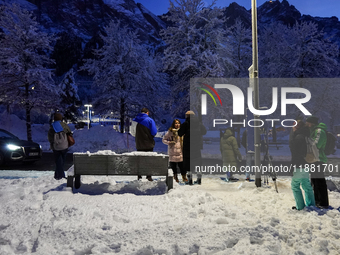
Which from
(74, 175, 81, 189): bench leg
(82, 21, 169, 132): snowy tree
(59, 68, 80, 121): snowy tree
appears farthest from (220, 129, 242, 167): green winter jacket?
(59, 68, 80, 121): snowy tree

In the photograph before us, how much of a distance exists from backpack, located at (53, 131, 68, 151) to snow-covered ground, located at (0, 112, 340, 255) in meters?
1.43

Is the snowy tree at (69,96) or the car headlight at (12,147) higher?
the snowy tree at (69,96)

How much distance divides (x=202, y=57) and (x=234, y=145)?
13531mm

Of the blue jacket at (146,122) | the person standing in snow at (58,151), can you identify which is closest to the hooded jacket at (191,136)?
the blue jacket at (146,122)

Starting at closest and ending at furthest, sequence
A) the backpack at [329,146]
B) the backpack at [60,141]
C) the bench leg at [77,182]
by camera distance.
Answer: the backpack at [329,146] < the bench leg at [77,182] < the backpack at [60,141]

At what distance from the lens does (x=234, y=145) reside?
8070 millimetres

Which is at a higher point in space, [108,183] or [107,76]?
[107,76]

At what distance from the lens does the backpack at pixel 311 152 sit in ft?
17.1

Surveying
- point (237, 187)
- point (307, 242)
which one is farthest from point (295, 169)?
point (237, 187)

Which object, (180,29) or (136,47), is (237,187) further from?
(136,47)

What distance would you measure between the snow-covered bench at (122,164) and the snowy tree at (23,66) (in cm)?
1757

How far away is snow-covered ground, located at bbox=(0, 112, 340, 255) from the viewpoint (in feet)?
12.7

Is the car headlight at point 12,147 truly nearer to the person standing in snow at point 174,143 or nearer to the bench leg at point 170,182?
the person standing in snow at point 174,143

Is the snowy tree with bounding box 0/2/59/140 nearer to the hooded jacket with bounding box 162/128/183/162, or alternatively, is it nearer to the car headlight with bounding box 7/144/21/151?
the car headlight with bounding box 7/144/21/151
